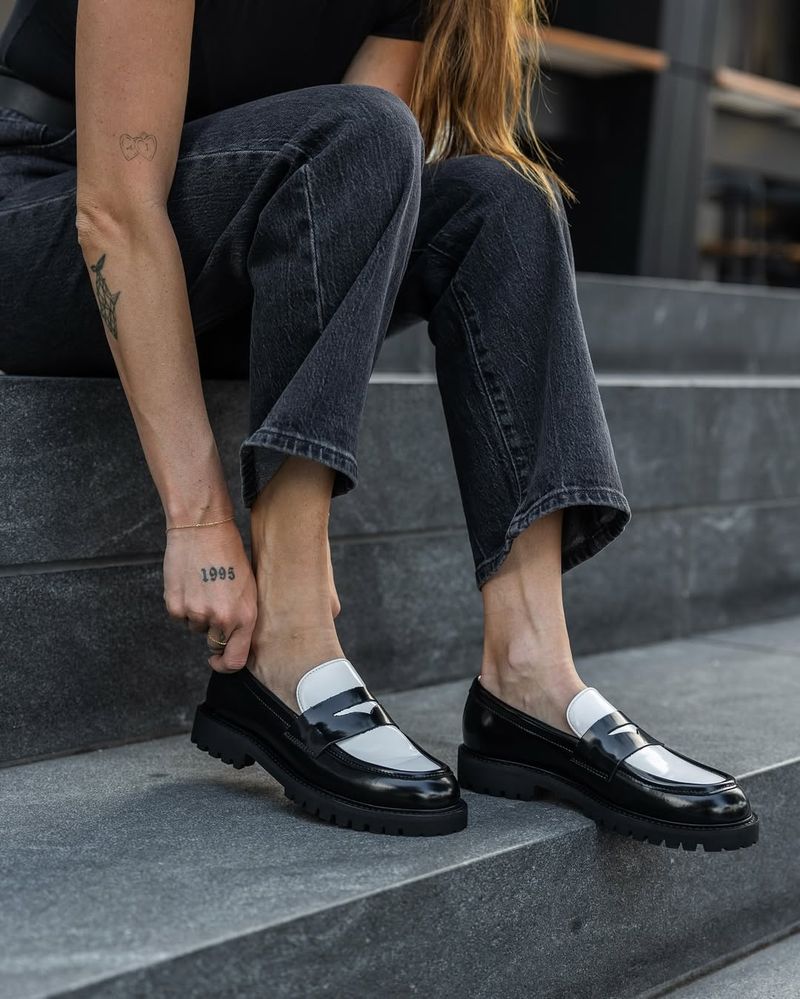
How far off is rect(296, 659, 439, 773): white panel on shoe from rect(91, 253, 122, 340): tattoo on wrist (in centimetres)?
37

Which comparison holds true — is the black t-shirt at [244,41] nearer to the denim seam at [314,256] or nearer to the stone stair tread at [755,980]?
the denim seam at [314,256]

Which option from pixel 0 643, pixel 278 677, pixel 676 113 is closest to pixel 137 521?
pixel 0 643

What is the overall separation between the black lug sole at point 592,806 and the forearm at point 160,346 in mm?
384

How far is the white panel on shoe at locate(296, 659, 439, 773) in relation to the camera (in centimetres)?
Answer: 110

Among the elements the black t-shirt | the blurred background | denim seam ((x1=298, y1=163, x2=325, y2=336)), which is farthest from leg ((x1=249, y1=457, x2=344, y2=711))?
the blurred background

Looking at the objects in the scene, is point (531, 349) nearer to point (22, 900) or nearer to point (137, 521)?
point (137, 521)

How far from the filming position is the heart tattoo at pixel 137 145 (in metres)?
1.11

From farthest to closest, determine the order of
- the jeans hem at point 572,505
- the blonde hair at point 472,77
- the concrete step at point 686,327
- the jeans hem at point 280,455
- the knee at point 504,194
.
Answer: the concrete step at point 686,327 < the blonde hair at point 472,77 < the knee at point 504,194 < the jeans hem at point 572,505 < the jeans hem at point 280,455

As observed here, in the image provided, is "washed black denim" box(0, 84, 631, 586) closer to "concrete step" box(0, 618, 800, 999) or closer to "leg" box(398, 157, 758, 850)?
"leg" box(398, 157, 758, 850)

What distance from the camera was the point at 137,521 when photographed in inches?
56.8

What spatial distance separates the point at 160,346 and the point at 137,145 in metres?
0.18

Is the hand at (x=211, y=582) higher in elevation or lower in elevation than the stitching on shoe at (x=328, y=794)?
higher

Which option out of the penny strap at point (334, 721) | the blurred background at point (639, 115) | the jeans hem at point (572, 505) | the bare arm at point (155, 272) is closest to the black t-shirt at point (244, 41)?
the bare arm at point (155, 272)

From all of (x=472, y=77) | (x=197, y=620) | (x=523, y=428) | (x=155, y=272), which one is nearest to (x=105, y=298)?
(x=155, y=272)
